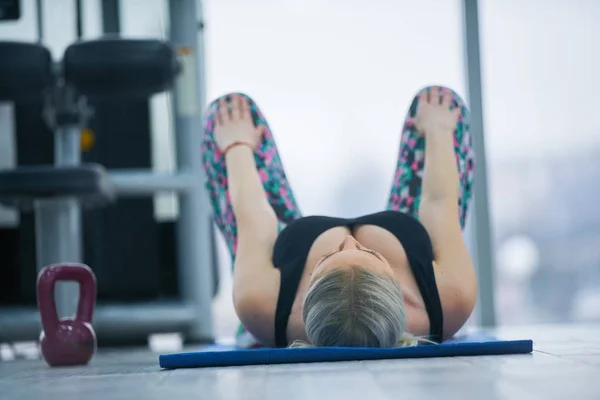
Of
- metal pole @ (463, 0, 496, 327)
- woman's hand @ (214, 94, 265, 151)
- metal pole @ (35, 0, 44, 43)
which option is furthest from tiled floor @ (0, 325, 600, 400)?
metal pole @ (35, 0, 44, 43)

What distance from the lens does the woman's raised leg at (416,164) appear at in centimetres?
213

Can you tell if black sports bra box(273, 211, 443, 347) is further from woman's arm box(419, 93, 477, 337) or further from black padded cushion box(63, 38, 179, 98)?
black padded cushion box(63, 38, 179, 98)

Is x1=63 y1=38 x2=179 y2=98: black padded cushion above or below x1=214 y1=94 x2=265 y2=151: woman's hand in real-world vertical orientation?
above

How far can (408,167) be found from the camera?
7.25 ft

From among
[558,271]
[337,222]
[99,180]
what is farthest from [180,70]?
[558,271]

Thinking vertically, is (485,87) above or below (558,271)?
above

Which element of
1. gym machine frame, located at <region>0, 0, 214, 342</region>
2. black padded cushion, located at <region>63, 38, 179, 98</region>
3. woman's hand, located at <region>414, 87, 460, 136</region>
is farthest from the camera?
gym machine frame, located at <region>0, 0, 214, 342</region>

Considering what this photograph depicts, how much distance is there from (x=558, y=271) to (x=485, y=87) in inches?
32.2

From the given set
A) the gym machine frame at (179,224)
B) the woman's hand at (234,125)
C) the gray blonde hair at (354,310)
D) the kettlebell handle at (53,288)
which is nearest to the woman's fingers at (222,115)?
the woman's hand at (234,125)

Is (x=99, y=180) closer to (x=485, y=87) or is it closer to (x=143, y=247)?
(x=143, y=247)

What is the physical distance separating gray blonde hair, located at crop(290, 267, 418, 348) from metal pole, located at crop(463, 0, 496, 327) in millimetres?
2002

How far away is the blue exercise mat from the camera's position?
4.54 feet

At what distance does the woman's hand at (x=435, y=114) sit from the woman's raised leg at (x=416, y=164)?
0.01 m

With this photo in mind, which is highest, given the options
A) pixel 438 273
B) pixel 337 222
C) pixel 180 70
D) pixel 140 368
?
pixel 180 70
